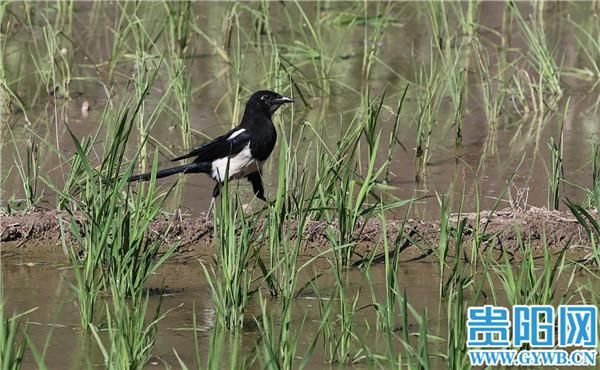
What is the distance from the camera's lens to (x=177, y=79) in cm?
692

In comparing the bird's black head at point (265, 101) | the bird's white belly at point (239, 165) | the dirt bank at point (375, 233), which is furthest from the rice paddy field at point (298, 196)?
the bird's black head at point (265, 101)

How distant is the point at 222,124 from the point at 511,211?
2516 millimetres

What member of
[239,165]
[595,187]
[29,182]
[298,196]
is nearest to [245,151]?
[239,165]

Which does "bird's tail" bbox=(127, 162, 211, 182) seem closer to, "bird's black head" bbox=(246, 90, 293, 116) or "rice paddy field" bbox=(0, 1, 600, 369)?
"rice paddy field" bbox=(0, 1, 600, 369)

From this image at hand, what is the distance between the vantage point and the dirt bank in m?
Answer: 5.78

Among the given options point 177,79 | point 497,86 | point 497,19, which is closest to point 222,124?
point 177,79

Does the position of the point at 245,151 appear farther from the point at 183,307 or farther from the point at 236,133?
the point at 183,307

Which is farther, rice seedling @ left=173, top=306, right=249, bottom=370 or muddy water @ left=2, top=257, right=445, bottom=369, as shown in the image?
muddy water @ left=2, top=257, right=445, bottom=369

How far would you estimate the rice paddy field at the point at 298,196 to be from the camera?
14.9 ft

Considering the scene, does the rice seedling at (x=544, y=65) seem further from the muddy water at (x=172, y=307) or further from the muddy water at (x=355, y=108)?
the muddy water at (x=172, y=307)

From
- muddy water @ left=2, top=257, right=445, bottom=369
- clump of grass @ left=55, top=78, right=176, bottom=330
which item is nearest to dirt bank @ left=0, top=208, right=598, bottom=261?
muddy water @ left=2, top=257, right=445, bottom=369

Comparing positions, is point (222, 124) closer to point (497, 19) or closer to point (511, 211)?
point (511, 211)

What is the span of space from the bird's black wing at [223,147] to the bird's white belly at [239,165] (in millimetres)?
24

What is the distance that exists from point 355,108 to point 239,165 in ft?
6.69
